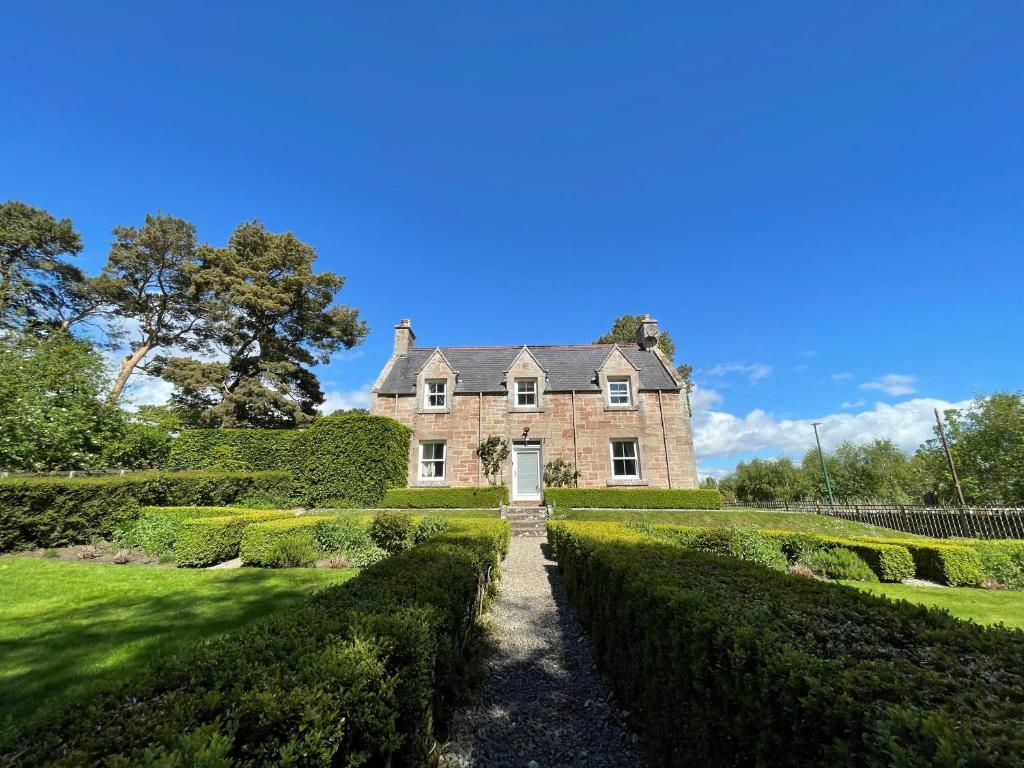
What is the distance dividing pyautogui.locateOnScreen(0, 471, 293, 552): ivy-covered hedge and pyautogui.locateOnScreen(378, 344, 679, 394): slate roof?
10.1 m

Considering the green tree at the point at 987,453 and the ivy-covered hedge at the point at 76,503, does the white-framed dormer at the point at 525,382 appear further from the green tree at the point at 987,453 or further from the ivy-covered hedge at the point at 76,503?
the green tree at the point at 987,453

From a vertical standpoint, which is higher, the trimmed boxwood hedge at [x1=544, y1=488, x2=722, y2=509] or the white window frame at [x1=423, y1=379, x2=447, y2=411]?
the white window frame at [x1=423, y1=379, x2=447, y2=411]

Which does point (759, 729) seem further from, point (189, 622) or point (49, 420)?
point (49, 420)

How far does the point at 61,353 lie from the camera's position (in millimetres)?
19625

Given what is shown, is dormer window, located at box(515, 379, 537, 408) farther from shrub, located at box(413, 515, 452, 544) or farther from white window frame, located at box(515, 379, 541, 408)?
shrub, located at box(413, 515, 452, 544)

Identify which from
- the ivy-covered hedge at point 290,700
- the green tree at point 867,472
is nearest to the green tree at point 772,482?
the green tree at point 867,472

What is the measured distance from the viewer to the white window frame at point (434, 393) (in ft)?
73.1

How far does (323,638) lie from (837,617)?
3397 millimetres

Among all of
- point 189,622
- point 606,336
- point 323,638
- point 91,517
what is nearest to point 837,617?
point 323,638

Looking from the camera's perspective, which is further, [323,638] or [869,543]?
[869,543]

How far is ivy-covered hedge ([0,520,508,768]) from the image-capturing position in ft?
5.48

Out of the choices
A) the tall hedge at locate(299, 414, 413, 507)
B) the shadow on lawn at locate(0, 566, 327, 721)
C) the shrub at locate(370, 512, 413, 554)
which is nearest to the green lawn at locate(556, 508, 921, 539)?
the shrub at locate(370, 512, 413, 554)

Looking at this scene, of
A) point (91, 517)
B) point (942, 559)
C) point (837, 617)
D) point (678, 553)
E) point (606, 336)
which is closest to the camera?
point (837, 617)

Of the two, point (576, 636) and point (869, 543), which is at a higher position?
point (869, 543)
